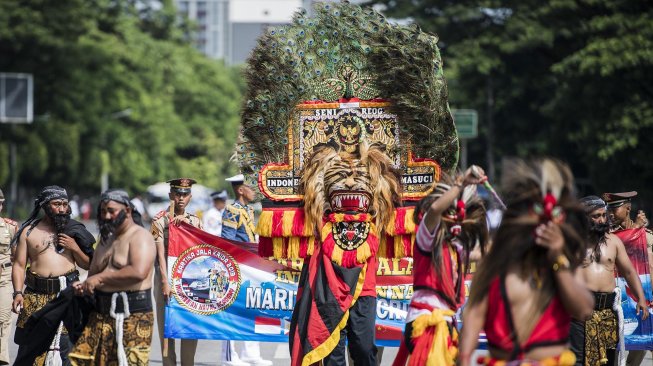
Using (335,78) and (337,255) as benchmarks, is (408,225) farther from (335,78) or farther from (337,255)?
(335,78)

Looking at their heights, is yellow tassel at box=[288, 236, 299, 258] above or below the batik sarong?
above

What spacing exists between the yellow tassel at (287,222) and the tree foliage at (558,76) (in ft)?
72.7

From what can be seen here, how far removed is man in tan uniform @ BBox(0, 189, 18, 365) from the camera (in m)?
10.9

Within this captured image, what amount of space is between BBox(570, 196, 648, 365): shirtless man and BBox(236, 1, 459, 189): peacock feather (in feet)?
4.73

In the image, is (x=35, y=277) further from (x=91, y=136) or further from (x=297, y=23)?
(x=91, y=136)

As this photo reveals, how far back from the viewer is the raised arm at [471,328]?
609cm

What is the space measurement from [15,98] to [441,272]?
38.2 m

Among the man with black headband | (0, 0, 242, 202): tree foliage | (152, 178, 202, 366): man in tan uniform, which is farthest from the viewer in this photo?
(0, 0, 242, 202): tree foliage

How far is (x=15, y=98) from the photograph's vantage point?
44031mm

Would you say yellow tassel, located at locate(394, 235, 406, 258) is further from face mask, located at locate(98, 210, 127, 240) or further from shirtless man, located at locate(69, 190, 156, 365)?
face mask, located at locate(98, 210, 127, 240)

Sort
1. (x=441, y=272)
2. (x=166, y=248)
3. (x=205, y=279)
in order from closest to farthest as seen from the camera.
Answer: (x=441, y=272) → (x=205, y=279) → (x=166, y=248)

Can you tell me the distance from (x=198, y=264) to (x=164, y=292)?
478mm

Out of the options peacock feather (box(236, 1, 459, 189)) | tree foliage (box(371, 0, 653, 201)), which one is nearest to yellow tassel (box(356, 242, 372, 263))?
peacock feather (box(236, 1, 459, 189))

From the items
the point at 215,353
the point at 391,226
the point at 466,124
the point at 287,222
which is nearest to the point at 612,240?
the point at 391,226
